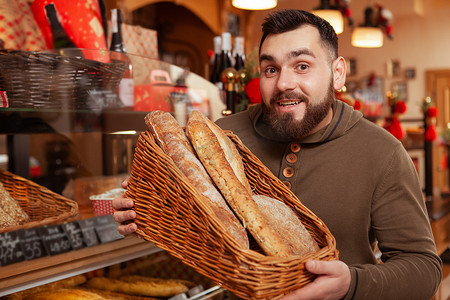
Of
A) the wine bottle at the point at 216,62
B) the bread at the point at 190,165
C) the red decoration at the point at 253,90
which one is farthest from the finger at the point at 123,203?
the wine bottle at the point at 216,62

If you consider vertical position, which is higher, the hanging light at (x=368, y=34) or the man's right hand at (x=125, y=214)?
the hanging light at (x=368, y=34)

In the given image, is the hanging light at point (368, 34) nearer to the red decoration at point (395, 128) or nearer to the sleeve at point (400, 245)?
the red decoration at point (395, 128)

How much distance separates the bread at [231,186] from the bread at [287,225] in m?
0.04

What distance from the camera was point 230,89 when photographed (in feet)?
6.50

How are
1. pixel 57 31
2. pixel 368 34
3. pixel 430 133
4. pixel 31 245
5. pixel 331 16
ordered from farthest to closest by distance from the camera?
pixel 368 34, pixel 331 16, pixel 430 133, pixel 57 31, pixel 31 245

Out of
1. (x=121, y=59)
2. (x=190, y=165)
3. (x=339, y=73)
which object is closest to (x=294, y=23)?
(x=339, y=73)

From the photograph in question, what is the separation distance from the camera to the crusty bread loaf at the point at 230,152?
3.88ft

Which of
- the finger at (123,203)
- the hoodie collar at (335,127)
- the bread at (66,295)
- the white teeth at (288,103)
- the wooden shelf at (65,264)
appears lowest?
the bread at (66,295)

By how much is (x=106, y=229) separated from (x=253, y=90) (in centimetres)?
86

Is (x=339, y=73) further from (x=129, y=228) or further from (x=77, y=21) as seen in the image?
(x=77, y=21)

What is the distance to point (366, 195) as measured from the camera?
4.24 ft

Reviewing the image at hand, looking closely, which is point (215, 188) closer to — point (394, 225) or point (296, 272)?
point (296, 272)

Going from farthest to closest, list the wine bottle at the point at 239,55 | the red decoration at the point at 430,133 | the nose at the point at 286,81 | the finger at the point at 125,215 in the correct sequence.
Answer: the red decoration at the point at 430,133, the wine bottle at the point at 239,55, the nose at the point at 286,81, the finger at the point at 125,215

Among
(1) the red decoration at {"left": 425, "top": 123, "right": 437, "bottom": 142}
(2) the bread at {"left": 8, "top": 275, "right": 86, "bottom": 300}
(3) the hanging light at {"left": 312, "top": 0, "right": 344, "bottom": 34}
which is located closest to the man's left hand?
(2) the bread at {"left": 8, "top": 275, "right": 86, "bottom": 300}
